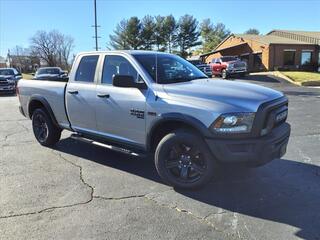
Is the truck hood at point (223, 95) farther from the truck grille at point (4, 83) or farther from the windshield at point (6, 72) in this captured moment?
the windshield at point (6, 72)

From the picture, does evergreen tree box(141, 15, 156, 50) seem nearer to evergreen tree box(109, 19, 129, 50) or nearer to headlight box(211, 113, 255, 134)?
evergreen tree box(109, 19, 129, 50)

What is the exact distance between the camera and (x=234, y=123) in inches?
183

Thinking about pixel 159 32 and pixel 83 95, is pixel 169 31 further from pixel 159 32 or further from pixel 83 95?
pixel 83 95

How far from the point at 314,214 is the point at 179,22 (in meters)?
69.3

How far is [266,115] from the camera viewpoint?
15.5 ft

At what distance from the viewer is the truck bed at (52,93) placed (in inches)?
275

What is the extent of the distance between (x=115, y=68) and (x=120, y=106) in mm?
732

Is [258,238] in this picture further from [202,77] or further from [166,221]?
[202,77]

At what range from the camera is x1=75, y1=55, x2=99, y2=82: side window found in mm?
6488

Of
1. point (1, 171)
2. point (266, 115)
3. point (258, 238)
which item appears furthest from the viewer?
point (1, 171)

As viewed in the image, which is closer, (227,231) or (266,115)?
(227,231)

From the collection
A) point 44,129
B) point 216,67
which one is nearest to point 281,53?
point 216,67

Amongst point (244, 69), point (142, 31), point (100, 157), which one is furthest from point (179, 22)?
point (100, 157)

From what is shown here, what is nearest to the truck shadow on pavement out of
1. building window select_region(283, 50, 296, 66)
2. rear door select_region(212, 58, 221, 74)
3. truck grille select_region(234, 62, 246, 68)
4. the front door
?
the front door
